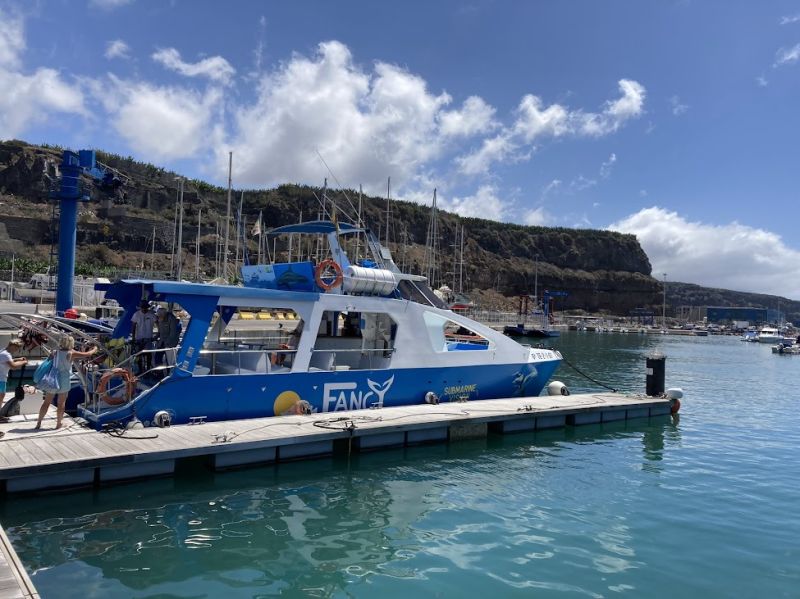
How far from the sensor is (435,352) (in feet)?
47.1

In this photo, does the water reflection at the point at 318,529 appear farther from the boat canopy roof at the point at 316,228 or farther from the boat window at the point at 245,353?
the boat canopy roof at the point at 316,228

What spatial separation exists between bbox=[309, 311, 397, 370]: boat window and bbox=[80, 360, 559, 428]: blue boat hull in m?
0.65

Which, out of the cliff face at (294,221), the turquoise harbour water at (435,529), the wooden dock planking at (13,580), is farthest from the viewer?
the cliff face at (294,221)

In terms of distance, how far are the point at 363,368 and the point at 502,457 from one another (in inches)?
149

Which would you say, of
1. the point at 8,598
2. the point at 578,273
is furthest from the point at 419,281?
the point at 578,273

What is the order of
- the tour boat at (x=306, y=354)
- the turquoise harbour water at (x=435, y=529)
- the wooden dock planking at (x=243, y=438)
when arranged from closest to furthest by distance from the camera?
the turquoise harbour water at (x=435, y=529) < the wooden dock planking at (x=243, y=438) < the tour boat at (x=306, y=354)

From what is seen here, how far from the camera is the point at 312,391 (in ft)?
41.3

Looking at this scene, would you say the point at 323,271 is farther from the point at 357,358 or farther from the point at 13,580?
the point at 13,580

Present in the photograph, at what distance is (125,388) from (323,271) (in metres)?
4.59

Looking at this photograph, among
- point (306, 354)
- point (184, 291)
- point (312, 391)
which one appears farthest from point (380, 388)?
point (184, 291)

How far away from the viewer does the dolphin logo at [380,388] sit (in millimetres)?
13452

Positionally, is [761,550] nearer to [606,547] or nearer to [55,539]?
[606,547]

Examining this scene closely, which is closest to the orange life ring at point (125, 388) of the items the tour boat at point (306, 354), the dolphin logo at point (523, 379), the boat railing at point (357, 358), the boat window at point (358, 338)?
the tour boat at point (306, 354)

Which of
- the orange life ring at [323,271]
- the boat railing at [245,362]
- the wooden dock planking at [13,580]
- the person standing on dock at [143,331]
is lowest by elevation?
the wooden dock planking at [13,580]
